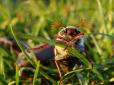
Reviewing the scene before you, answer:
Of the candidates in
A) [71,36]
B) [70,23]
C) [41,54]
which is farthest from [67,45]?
[70,23]

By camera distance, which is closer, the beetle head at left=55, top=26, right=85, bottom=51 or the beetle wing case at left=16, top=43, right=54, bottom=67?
the beetle head at left=55, top=26, right=85, bottom=51

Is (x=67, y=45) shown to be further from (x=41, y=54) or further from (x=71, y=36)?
(x=41, y=54)

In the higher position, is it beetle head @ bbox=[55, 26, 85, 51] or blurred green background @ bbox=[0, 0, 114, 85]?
beetle head @ bbox=[55, 26, 85, 51]

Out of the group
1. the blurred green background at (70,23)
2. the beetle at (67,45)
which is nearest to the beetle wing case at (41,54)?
the blurred green background at (70,23)

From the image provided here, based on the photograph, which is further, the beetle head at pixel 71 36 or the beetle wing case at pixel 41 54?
the beetle wing case at pixel 41 54

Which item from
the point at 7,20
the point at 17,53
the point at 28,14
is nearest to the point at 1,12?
the point at 7,20

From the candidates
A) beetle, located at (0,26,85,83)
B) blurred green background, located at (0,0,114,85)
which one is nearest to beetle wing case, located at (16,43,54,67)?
blurred green background, located at (0,0,114,85)

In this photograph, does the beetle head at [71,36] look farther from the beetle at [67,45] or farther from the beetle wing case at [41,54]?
the beetle wing case at [41,54]

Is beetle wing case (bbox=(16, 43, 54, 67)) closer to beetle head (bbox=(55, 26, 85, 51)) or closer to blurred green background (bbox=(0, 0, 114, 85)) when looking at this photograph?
blurred green background (bbox=(0, 0, 114, 85))
